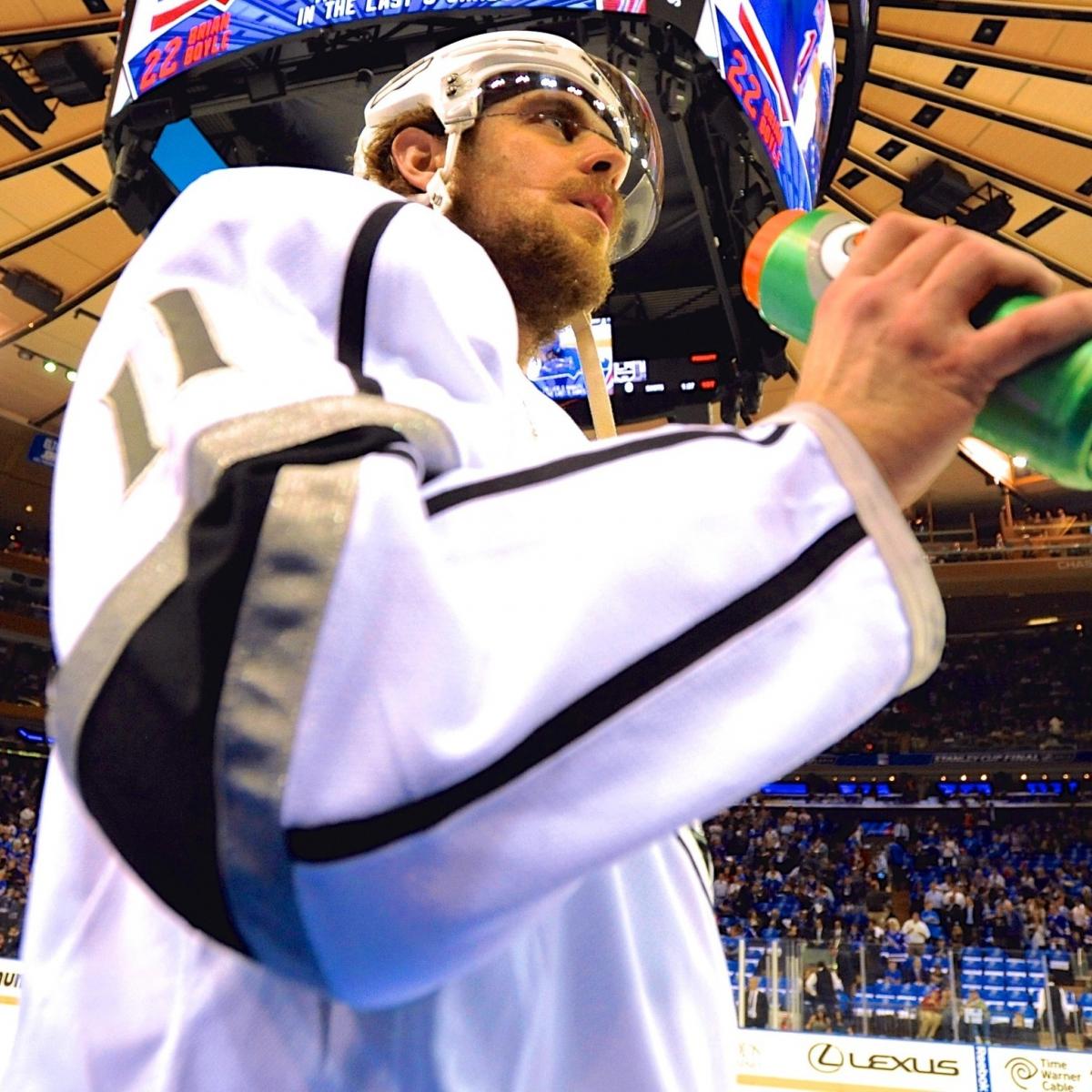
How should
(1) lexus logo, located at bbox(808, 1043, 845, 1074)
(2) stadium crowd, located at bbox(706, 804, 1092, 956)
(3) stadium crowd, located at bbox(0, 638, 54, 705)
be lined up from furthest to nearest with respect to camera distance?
(3) stadium crowd, located at bbox(0, 638, 54, 705)
(2) stadium crowd, located at bbox(706, 804, 1092, 956)
(1) lexus logo, located at bbox(808, 1043, 845, 1074)

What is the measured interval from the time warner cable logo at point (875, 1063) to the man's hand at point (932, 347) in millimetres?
6945

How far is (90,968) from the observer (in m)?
0.61

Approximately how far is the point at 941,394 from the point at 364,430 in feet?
0.95

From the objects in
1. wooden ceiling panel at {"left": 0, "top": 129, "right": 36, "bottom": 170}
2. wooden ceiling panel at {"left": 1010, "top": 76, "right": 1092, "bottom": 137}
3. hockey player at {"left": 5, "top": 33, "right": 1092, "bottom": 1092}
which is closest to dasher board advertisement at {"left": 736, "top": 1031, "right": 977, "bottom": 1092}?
wooden ceiling panel at {"left": 1010, "top": 76, "right": 1092, "bottom": 137}

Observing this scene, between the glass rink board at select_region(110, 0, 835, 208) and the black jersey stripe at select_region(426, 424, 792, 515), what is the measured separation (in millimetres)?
4448

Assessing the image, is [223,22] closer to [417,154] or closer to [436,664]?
[417,154]

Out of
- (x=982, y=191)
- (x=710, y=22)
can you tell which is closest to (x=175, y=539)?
(x=710, y=22)

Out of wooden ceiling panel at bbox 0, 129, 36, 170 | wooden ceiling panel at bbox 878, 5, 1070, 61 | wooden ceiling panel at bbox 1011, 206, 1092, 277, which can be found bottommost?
wooden ceiling panel at bbox 1011, 206, 1092, 277

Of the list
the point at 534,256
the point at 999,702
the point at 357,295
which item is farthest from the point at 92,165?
the point at 999,702

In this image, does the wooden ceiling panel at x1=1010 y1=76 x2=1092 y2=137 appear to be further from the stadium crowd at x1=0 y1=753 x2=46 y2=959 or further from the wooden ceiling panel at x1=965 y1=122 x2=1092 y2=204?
the stadium crowd at x1=0 y1=753 x2=46 y2=959

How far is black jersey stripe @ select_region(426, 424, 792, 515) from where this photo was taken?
52 centimetres

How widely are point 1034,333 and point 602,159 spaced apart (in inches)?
34.2

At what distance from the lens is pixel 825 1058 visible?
657cm

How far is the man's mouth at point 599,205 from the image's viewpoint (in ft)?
4.12
